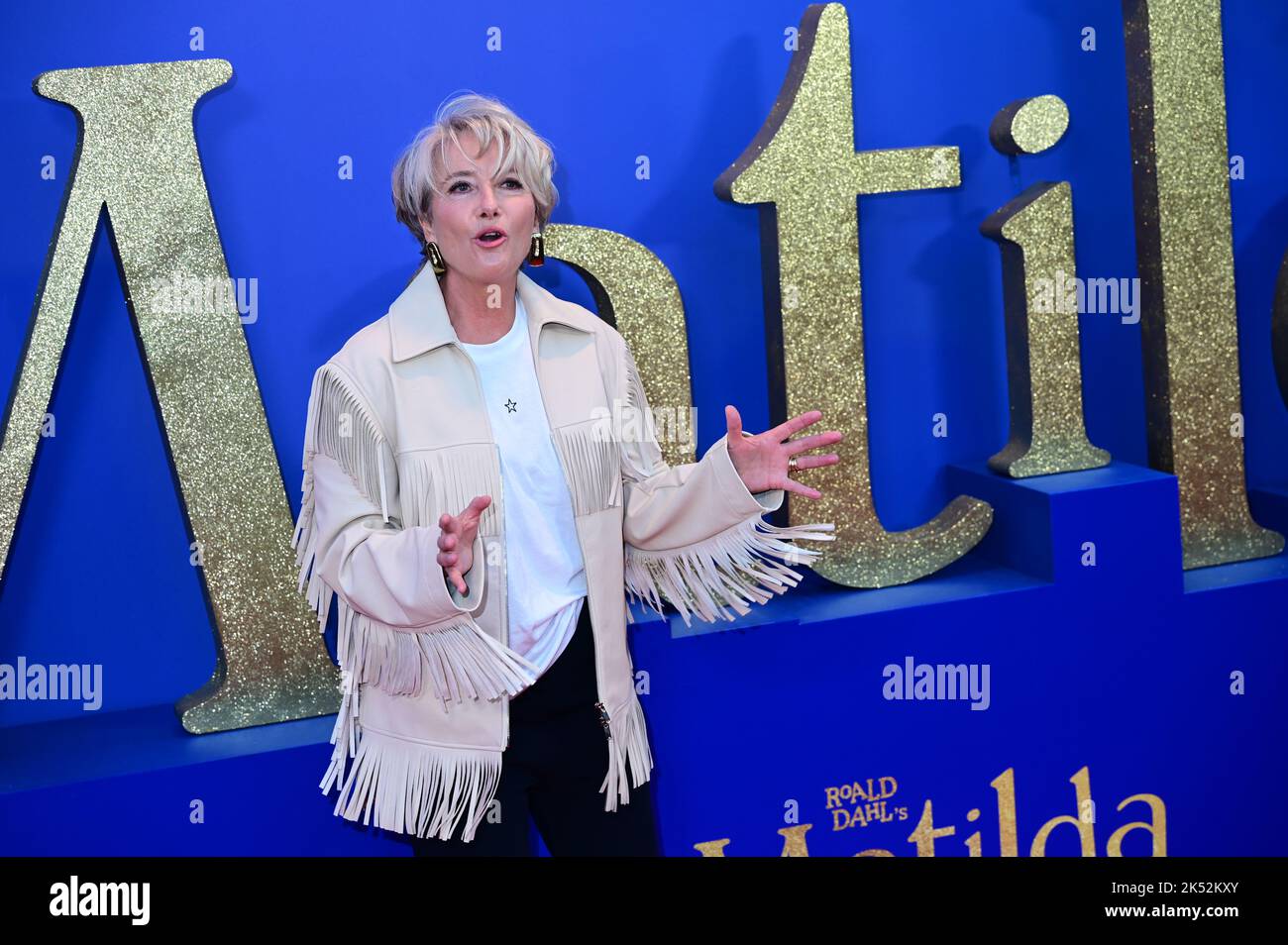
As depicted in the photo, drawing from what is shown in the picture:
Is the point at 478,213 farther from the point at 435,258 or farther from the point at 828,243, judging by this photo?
the point at 828,243

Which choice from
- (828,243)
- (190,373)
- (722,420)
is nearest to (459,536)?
(190,373)

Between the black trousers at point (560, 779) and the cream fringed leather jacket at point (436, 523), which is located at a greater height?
the cream fringed leather jacket at point (436, 523)

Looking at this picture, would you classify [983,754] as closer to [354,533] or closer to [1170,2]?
[354,533]

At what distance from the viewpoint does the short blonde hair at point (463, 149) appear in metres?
1.94

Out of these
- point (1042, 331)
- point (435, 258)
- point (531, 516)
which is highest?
point (435, 258)

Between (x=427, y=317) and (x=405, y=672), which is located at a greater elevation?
(x=427, y=317)

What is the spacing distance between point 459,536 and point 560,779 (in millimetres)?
464

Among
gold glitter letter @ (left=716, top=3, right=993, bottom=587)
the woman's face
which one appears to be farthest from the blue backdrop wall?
the woman's face

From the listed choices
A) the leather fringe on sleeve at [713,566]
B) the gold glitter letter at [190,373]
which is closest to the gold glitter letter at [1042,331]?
the leather fringe on sleeve at [713,566]

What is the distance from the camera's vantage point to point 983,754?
2.56 metres

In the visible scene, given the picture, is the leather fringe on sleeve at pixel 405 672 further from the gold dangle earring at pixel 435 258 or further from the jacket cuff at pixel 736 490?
the jacket cuff at pixel 736 490

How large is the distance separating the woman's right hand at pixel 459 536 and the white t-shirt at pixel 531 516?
18 cm

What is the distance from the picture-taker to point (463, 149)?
1.94 meters

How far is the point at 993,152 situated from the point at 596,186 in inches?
32.2
